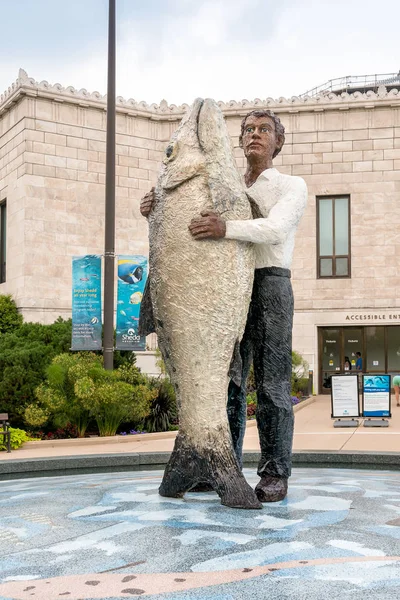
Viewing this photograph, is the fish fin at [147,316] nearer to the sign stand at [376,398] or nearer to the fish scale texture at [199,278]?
the fish scale texture at [199,278]

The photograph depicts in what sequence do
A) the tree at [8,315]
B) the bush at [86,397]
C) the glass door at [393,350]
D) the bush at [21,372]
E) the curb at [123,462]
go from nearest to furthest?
the curb at [123,462] < the bush at [86,397] < the bush at [21,372] < the tree at [8,315] < the glass door at [393,350]

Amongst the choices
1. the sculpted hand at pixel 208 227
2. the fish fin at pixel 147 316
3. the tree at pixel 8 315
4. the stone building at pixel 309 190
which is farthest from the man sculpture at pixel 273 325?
the stone building at pixel 309 190

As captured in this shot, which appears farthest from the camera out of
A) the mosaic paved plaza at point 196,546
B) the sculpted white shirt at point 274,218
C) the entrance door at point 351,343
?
the entrance door at point 351,343

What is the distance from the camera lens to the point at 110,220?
13.6 metres

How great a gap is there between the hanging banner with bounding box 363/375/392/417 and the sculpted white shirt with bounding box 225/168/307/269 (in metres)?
10.7

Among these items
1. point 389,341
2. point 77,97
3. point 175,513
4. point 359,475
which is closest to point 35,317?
point 77,97

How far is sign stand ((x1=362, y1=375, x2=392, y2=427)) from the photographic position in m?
14.7

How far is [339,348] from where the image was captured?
1006 inches

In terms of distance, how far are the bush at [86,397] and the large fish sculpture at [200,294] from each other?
7.17 m

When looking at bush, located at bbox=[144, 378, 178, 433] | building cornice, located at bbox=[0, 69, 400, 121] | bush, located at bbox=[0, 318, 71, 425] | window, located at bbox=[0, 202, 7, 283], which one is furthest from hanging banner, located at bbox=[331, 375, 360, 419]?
window, located at bbox=[0, 202, 7, 283]

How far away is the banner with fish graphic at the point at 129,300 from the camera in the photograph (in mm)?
13117

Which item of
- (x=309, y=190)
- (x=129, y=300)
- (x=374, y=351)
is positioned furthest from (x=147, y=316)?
(x=374, y=351)

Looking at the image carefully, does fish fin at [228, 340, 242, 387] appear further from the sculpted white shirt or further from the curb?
the curb

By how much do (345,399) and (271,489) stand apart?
10.7 meters
